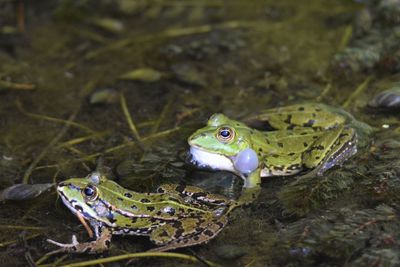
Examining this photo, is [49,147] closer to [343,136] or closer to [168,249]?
[168,249]

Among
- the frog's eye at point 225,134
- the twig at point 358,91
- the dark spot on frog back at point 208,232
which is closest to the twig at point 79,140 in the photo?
the frog's eye at point 225,134

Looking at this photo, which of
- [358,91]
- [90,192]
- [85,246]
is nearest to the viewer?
[85,246]

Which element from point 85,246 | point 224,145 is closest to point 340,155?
point 224,145

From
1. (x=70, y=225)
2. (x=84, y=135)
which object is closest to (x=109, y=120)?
(x=84, y=135)

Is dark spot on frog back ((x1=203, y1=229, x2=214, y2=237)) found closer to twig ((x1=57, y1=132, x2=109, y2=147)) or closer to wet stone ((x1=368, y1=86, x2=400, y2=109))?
twig ((x1=57, y1=132, x2=109, y2=147))

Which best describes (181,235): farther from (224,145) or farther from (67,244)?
Result: (224,145)

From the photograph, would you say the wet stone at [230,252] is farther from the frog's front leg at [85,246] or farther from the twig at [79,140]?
the twig at [79,140]

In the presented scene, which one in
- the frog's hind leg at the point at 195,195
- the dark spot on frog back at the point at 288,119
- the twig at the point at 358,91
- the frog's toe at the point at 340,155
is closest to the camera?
the frog's hind leg at the point at 195,195
